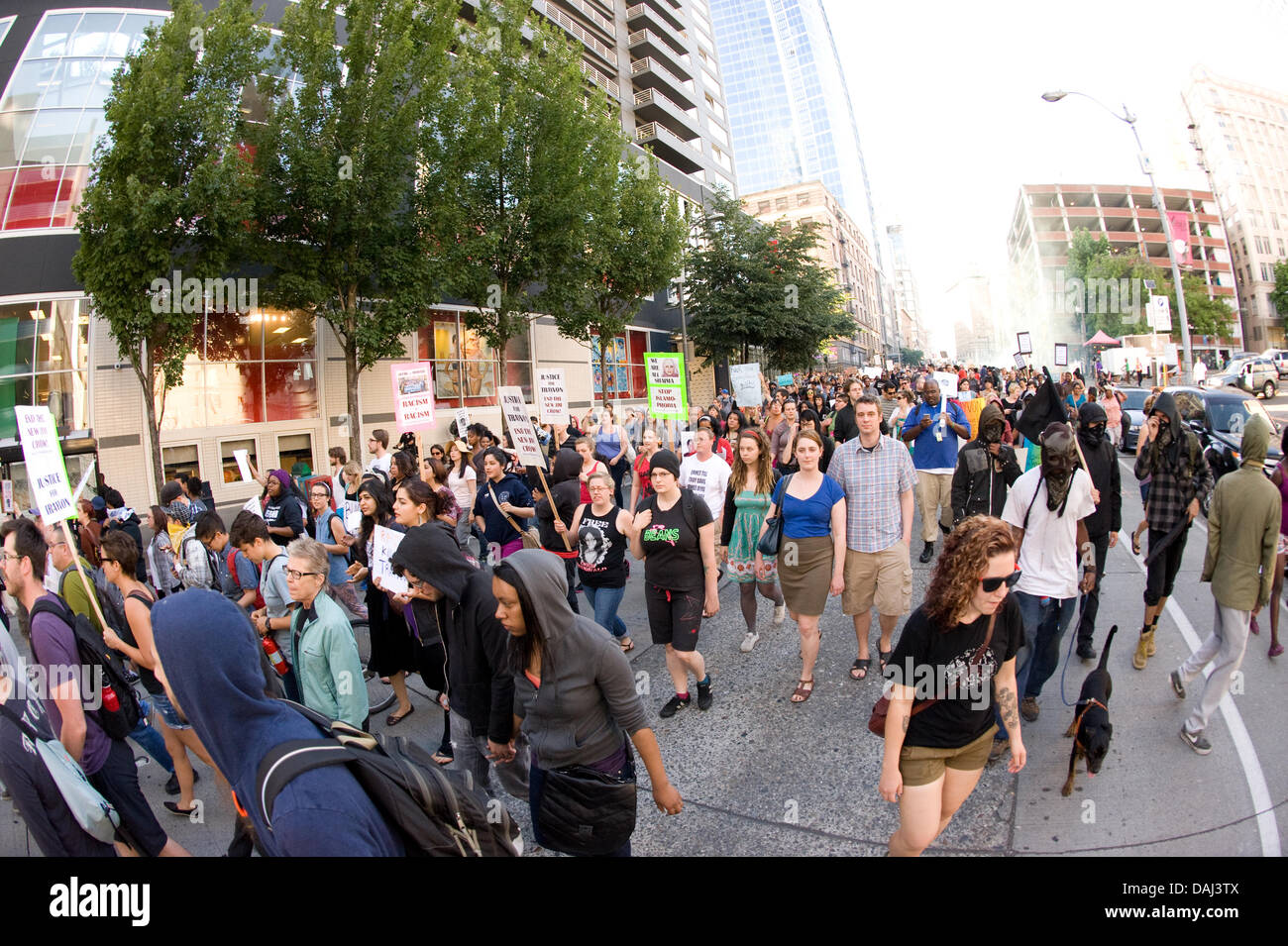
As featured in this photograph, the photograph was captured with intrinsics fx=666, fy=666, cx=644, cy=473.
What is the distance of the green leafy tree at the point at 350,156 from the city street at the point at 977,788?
12330mm

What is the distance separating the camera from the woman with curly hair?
265 cm

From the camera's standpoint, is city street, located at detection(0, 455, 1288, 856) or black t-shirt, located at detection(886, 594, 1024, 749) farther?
city street, located at detection(0, 455, 1288, 856)

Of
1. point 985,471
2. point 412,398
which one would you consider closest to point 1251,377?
point 985,471

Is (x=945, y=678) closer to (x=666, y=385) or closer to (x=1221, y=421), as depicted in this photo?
(x=666, y=385)

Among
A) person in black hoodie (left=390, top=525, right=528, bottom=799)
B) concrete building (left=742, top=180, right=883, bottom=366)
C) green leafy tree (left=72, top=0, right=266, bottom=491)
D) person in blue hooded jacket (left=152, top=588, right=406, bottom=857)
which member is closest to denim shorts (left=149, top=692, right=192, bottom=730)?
person in black hoodie (left=390, top=525, right=528, bottom=799)

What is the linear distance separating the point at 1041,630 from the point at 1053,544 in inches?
22.2

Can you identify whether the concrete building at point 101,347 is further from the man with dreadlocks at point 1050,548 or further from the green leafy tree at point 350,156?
the man with dreadlocks at point 1050,548

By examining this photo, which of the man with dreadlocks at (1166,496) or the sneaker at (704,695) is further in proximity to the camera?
the man with dreadlocks at (1166,496)

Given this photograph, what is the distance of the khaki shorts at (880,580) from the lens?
16.1 ft

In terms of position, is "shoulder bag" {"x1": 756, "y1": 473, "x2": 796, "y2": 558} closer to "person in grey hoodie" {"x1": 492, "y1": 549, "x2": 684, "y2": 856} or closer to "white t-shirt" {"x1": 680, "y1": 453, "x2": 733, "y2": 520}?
"white t-shirt" {"x1": 680, "y1": 453, "x2": 733, "y2": 520}

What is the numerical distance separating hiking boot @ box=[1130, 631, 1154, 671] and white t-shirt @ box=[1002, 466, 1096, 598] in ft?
4.58

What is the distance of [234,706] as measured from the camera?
1.74 m

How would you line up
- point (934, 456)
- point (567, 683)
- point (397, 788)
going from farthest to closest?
1. point (934, 456)
2. point (567, 683)
3. point (397, 788)

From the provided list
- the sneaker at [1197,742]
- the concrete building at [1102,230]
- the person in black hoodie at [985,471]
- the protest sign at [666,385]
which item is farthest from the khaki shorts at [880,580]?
the concrete building at [1102,230]
